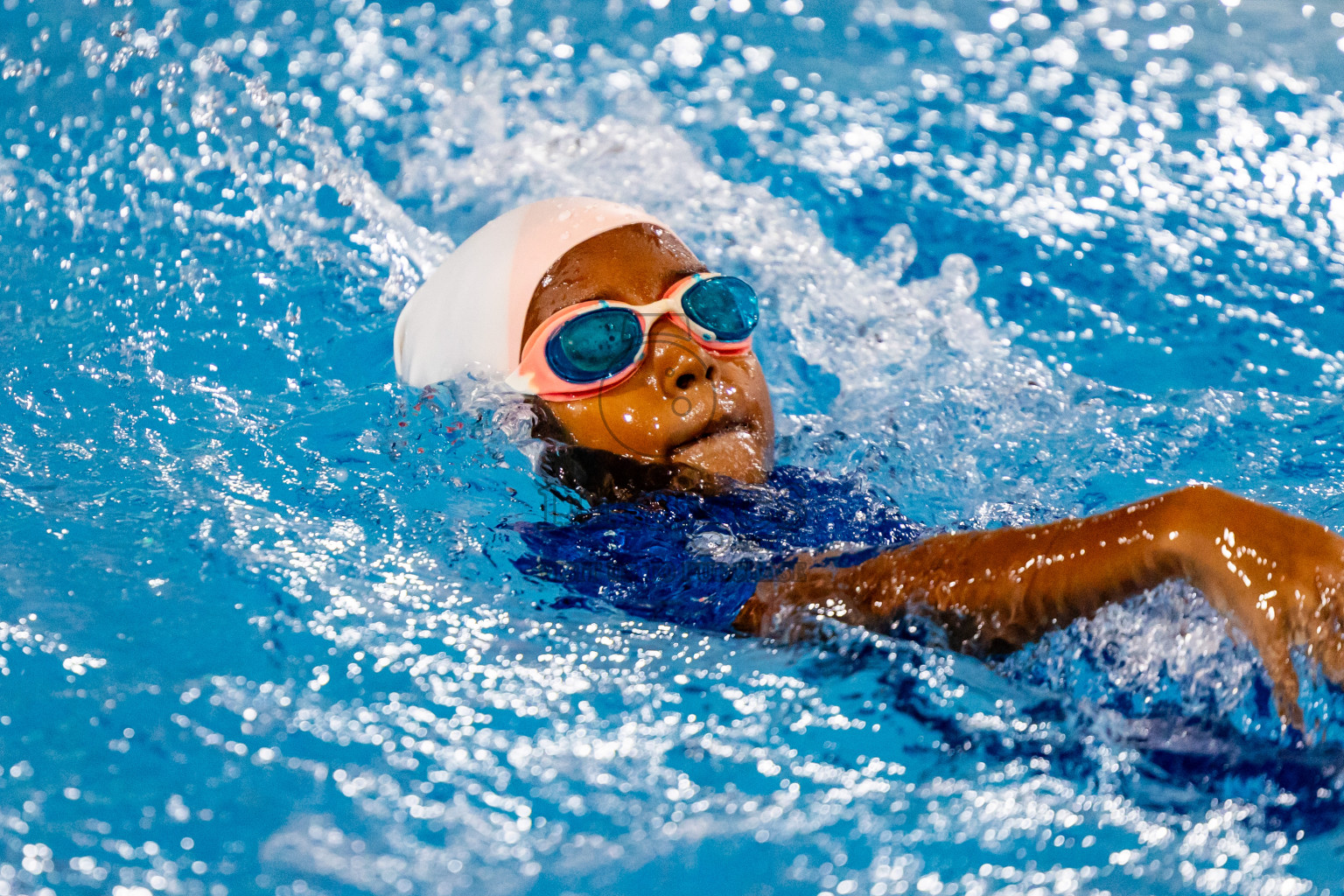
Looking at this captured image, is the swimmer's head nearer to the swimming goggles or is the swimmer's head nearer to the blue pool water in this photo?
the swimming goggles

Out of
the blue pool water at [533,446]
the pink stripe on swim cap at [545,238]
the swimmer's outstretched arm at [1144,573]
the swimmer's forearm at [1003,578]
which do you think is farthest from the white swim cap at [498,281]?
the swimmer's outstretched arm at [1144,573]

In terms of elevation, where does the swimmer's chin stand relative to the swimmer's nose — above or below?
below

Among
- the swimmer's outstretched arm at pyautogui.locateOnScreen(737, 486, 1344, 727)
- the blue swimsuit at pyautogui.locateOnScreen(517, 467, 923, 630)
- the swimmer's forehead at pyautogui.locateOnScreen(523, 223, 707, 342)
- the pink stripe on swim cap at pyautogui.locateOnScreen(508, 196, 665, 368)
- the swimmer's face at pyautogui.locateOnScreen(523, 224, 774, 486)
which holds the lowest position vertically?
the swimmer's outstretched arm at pyautogui.locateOnScreen(737, 486, 1344, 727)

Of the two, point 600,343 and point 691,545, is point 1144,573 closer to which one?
point 691,545

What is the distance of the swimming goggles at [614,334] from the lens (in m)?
2.30

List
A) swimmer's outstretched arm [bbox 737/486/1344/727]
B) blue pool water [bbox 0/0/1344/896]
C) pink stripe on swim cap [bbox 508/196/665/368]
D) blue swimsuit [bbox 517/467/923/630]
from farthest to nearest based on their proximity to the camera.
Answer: pink stripe on swim cap [bbox 508/196/665/368]
blue swimsuit [bbox 517/467/923/630]
blue pool water [bbox 0/0/1344/896]
swimmer's outstretched arm [bbox 737/486/1344/727]

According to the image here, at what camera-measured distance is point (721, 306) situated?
238cm

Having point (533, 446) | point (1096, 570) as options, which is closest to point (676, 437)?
point (533, 446)

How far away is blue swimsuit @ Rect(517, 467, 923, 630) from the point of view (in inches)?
83.4

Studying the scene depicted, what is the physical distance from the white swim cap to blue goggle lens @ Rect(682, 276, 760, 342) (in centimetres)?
25

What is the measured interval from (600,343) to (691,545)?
43cm

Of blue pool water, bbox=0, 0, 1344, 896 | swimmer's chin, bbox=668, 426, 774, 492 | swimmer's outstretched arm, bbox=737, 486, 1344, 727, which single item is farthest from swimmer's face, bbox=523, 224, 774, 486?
swimmer's outstretched arm, bbox=737, 486, 1344, 727

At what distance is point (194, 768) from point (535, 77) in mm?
3648

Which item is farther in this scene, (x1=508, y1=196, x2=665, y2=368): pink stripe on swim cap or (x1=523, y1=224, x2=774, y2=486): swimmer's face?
(x1=508, y1=196, x2=665, y2=368): pink stripe on swim cap
